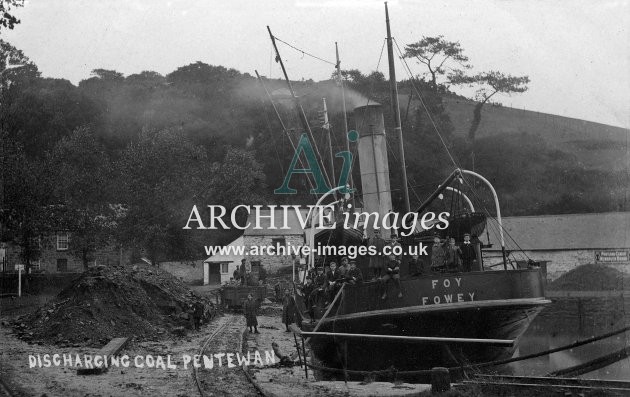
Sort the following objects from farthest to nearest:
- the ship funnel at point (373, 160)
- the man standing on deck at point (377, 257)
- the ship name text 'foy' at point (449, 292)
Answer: the ship funnel at point (373, 160)
the man standing on deck at point (377, 257)
the ship name text 'foy' at point (449, 292)

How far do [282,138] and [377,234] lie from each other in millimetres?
36926

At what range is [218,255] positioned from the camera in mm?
47344

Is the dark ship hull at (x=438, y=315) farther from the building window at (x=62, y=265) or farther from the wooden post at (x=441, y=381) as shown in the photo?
the building window at (x=62, y=265)

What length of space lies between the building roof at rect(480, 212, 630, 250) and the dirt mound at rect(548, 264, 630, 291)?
1.94 metres

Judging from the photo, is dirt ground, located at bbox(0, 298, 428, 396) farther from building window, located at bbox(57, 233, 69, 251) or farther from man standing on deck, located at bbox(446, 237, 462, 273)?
building window, located at bbox(57, 233, 69, 251)

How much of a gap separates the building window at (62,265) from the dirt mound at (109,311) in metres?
27.6

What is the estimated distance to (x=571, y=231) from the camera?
4300 centimetres

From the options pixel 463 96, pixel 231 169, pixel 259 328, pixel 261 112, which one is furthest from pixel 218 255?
pixel 463 96

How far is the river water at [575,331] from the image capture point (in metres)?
23.0

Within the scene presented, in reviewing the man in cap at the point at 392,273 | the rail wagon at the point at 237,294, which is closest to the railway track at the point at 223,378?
the man in cap at the point at 392,273

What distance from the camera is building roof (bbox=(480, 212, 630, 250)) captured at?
4188cm

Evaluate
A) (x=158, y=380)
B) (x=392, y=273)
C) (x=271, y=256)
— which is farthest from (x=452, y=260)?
(x=271, y=256)

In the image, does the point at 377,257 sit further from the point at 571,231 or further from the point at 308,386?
the point at 571,231

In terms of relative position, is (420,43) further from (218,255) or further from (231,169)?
(218,255)
